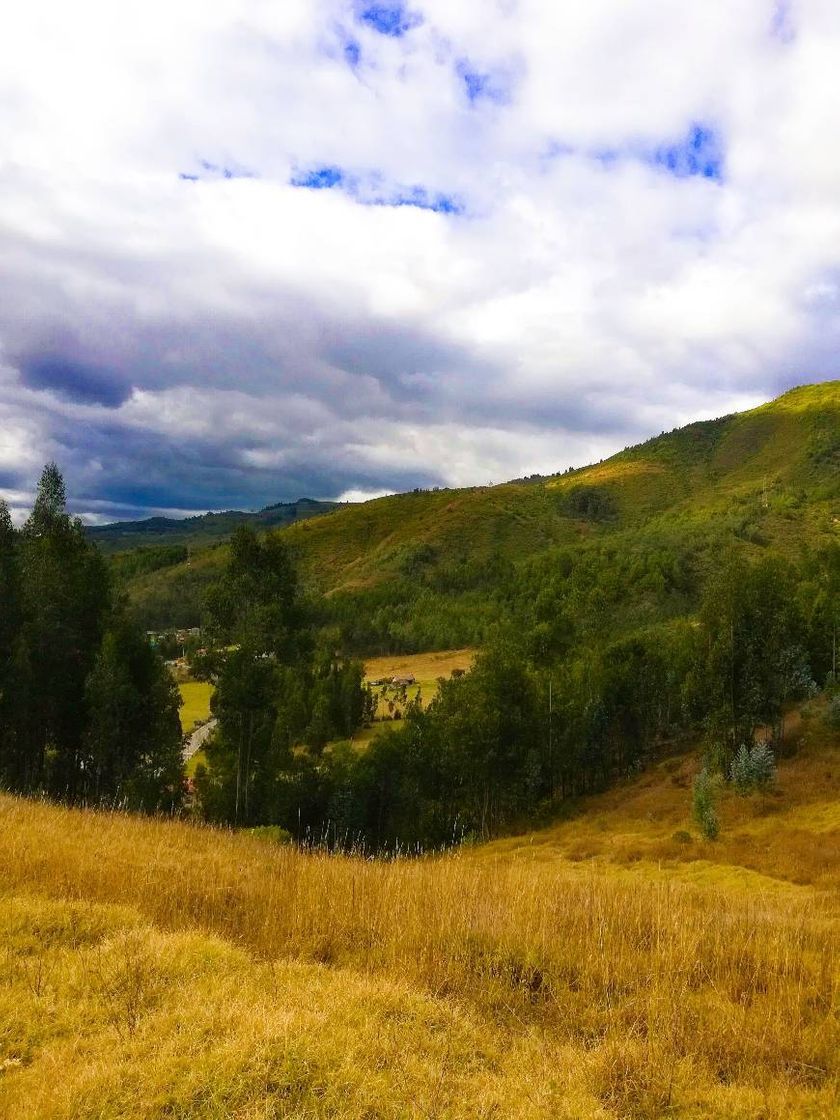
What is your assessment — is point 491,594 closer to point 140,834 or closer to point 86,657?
point 86,657

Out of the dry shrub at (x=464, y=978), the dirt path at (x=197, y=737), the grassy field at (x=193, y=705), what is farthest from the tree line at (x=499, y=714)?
the dry shrub at (x=464, y=978)

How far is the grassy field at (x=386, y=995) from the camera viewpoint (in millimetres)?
4445

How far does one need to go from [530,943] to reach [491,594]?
158953 millimetres

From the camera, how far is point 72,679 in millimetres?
31656

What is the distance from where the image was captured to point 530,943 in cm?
684

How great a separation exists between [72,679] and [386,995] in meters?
30.8

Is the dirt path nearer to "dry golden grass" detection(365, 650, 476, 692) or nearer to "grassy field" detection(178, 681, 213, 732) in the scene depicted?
"grassy field" detection(178, 681, 213, 732)

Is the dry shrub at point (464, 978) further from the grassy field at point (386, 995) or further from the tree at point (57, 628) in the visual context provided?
the tree at point (57, 628)

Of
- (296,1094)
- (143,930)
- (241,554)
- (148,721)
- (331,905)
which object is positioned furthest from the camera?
(241,554)

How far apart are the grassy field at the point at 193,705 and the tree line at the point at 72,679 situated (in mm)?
54524

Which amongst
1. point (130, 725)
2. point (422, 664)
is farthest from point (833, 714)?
point (422, 664)

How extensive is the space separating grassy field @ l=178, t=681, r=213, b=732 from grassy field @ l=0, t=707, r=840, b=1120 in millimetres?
82793

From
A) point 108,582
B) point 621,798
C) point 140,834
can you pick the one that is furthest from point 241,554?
point 621,798

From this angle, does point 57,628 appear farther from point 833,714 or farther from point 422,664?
point 422,664
